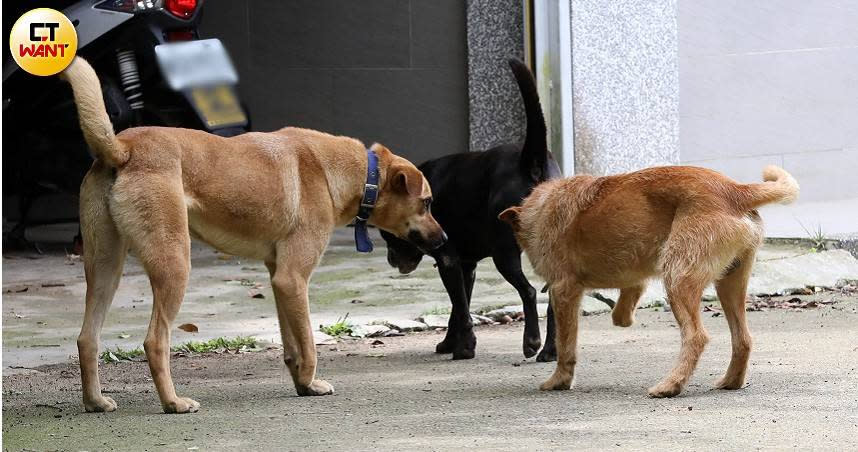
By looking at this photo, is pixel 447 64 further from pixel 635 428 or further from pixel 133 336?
pixel 635 428

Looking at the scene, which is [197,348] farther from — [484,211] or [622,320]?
[622,320]

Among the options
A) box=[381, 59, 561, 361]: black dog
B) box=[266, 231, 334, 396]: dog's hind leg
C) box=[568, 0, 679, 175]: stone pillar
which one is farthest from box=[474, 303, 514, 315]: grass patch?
box=[266, 231, 334, 396]: dog's hind leg

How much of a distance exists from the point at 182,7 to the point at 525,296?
4104 mm

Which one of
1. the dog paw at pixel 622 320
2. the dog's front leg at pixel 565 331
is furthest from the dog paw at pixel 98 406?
the dog paw at pixel 622 320

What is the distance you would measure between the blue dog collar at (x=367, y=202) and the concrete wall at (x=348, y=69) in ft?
18.2

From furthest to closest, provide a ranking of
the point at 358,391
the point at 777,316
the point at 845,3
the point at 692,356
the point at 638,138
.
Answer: the point at 845,3
the point at 638,138
the point at 777,316
the point at 358,391
the point at 692,356

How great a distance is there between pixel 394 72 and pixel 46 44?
721 cm

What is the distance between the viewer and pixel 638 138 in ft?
32.1

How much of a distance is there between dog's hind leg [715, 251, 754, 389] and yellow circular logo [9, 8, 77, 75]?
2813 millimetres

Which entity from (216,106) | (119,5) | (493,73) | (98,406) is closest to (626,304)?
(98,406)

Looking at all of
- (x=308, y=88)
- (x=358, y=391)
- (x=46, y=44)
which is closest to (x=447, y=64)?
(x=308, y=88)

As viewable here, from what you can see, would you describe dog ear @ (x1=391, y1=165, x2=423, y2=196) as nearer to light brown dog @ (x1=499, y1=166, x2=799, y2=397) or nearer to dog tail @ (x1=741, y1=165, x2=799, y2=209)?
light brown dog @ (x1=499, y1=166, x2=799, y2=397)

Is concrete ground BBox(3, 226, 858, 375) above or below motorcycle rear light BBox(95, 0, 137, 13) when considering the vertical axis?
below

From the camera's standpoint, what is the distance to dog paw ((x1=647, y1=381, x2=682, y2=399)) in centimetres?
507
